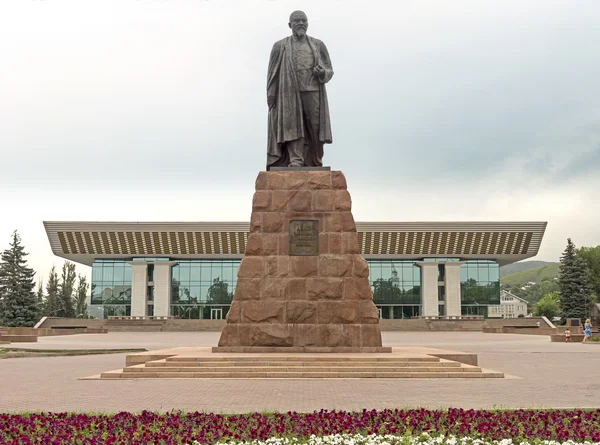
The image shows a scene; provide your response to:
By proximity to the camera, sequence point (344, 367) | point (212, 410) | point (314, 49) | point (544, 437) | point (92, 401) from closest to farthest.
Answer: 1. point (544, 437)
2. point (212, 410)
3. point (92, 401)
4. point (344, 367)
5. point (314, 49)

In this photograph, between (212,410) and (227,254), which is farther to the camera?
(227,254)

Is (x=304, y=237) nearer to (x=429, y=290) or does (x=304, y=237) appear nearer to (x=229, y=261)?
(x=229, y=261)

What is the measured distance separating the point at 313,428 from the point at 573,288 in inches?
1985

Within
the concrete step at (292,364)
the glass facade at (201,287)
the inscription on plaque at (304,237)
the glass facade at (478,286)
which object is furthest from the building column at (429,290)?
the concrete step at (292,364)

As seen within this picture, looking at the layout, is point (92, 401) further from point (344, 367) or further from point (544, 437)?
point (544, 437)

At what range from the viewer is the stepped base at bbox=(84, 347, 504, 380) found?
941cm

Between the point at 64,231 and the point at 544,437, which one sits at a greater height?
the point at 64,231

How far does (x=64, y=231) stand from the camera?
52500 mm

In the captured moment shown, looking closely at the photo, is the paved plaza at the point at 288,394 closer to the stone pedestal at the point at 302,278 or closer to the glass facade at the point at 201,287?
the stone pedestal at the point at 302,278

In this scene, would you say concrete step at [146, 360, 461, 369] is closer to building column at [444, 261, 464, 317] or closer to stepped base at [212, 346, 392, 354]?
stepped base at [212, 346, 392, 354]

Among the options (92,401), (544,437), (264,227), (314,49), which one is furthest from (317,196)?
(544,437)

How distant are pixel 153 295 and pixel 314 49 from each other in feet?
148

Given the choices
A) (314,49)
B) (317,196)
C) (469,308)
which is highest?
(314,49)

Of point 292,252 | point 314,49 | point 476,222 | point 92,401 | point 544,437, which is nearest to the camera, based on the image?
point 544,437
